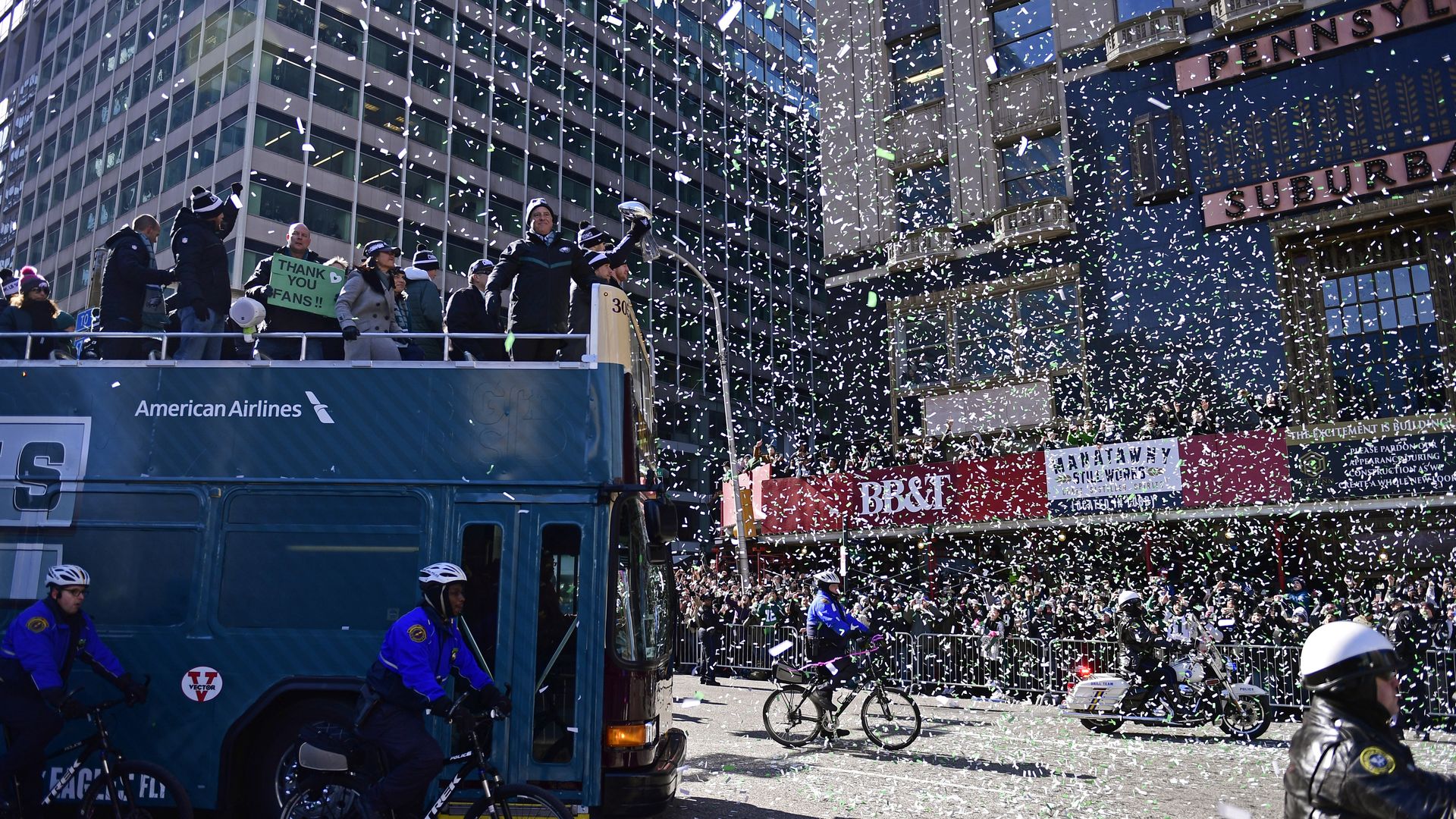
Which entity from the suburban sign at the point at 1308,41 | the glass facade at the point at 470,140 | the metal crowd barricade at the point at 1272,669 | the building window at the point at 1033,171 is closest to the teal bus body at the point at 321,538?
the metal crowd barricade at the point at 1272,669

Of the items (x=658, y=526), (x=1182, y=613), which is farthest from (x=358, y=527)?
(x=1182, y=613)

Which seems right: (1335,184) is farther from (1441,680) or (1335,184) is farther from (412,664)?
(412,664)

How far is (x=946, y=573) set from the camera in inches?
930

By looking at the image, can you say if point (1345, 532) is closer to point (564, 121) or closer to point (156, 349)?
point (156, 349)

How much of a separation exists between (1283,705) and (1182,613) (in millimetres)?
2436

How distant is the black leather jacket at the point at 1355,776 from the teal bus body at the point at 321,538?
15.3 feet

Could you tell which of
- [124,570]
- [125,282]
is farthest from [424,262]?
[124,570]

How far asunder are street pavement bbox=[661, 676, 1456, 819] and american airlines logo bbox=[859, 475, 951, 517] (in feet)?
29.5

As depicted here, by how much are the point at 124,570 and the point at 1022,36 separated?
23653 mm

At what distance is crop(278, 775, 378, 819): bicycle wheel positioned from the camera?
581 centimetres

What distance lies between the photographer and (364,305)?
28.4 ft

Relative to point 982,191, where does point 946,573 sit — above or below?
below

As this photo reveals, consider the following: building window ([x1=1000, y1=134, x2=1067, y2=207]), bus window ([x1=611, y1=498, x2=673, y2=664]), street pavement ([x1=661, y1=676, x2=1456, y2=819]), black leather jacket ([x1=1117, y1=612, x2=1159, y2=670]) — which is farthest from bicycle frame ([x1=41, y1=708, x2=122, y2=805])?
building window ([x1=1000, y1=134, x2=1067, y2=207])

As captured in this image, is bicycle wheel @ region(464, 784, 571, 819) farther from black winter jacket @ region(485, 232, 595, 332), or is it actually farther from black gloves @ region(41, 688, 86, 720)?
black winter jacket @ region(485, 232, 595, 332)
